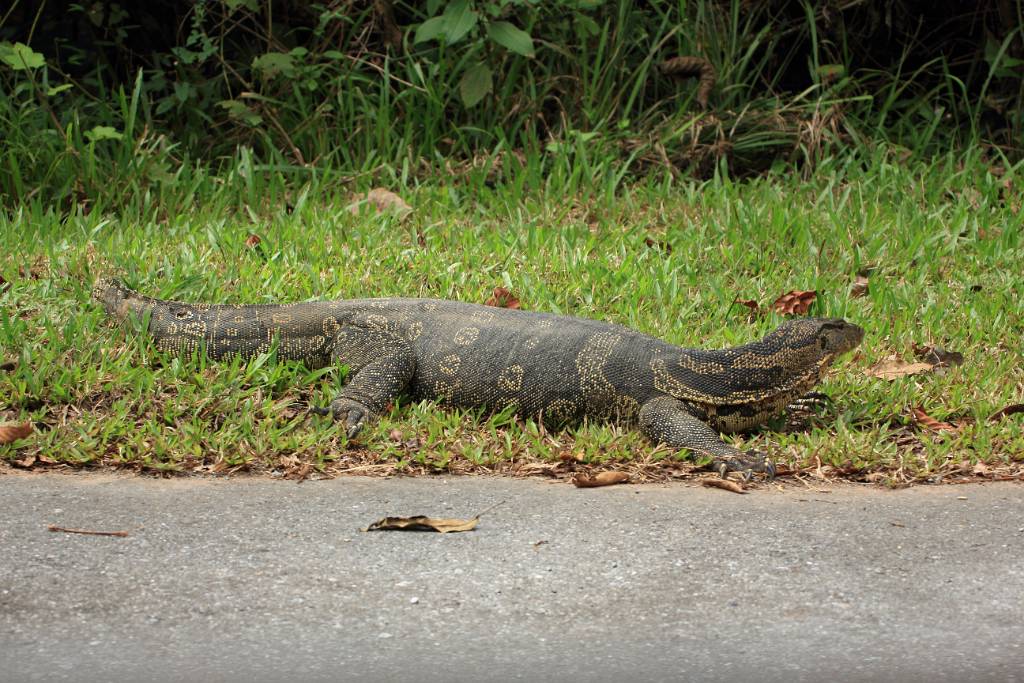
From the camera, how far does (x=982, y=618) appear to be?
10.9ft

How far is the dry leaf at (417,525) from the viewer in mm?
3906

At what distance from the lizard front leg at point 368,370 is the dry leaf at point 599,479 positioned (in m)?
0.91

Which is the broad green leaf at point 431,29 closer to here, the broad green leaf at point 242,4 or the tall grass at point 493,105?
the tall grass at point 493,105

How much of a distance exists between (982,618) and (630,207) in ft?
15.5

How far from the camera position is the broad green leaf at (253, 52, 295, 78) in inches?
331

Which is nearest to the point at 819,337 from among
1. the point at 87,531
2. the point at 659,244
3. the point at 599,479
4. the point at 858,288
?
the point at 599,479

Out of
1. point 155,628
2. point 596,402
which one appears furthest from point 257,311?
point 155,628

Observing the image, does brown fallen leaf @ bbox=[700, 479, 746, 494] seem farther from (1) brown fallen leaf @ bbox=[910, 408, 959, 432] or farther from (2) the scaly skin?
(1) brown fallen leaf @ bbox=[910, 408, 959, 432]

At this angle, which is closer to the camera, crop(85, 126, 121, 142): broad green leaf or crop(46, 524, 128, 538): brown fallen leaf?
crop(46, 524, 128, 538): brown fallen leaf

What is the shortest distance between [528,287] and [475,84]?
7.78 feet

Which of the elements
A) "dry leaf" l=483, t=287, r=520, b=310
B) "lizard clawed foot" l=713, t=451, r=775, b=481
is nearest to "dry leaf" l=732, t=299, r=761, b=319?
"dry leaf" l=483, t=287, r=520, b=310

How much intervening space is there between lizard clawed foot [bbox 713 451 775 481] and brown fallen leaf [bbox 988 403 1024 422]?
1.14 meters

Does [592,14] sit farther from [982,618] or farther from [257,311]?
[982,618]

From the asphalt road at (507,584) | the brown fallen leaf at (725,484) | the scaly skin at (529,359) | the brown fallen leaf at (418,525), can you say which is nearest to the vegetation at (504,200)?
the scaly skin at (529,359)
